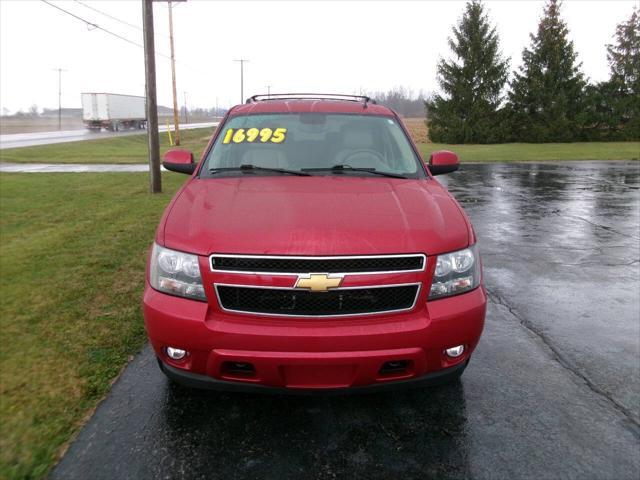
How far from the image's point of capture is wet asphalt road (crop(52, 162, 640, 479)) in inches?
92.0

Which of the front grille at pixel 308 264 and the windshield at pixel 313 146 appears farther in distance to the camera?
the windshield at pixel 313 146

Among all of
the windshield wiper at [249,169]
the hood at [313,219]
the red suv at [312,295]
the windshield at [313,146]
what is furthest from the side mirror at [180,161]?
the red suv at [312,295]

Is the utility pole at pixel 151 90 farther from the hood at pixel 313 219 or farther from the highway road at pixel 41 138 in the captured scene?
the highway road at pixel 41 138

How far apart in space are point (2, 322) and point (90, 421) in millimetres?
1829

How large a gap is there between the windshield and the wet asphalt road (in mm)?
1551

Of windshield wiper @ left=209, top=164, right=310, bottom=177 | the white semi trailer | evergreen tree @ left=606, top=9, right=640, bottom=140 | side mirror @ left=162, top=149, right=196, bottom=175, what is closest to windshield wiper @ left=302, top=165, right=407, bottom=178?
windshield wiper @ left=209, top=164, right=310, bottom=177

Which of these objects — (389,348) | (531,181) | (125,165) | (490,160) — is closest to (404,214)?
(389,348)

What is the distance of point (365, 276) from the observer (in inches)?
92.4

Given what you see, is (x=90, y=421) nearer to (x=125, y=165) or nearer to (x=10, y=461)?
(x=10, y=461)

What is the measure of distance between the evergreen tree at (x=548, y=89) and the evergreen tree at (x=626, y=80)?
308cm

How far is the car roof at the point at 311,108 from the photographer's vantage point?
4129 millimetres

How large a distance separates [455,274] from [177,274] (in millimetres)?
1464

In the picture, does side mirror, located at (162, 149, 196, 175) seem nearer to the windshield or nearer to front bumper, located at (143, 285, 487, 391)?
the windshield

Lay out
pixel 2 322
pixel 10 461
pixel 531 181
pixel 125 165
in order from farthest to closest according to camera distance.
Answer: pixel 125 165, pixel 531 181, pixel 2 322, pixel 10 461
